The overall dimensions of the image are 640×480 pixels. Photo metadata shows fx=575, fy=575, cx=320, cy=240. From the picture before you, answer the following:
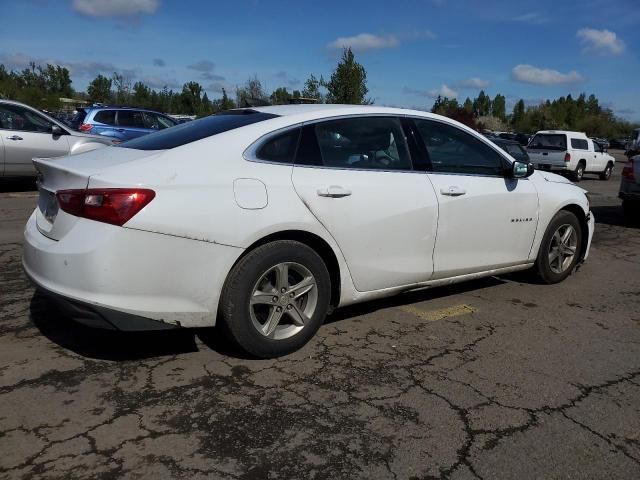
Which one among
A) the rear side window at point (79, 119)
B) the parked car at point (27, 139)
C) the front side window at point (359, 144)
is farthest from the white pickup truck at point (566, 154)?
the front side window at point (359, 144)

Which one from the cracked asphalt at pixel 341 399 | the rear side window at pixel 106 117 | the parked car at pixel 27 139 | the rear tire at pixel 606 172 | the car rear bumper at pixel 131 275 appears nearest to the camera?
the cracked asphalt at pixel 341 399

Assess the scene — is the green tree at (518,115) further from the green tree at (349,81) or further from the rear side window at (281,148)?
the rear side window at (281,148)

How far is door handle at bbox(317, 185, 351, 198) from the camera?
377 cm

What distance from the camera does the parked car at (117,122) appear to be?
1451cm

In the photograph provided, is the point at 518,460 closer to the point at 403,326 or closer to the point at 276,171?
the point at 403,326

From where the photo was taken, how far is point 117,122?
1493cm

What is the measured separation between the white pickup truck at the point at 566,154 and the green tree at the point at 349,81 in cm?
741

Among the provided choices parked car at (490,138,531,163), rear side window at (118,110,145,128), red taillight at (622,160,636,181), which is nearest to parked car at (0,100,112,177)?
rear side window at (118,110,145,128)

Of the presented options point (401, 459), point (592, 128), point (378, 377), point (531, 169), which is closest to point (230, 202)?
point (378, 377)

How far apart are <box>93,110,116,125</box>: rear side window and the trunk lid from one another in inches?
458

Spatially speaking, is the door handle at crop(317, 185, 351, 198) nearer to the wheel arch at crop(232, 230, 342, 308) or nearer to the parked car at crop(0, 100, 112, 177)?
the wheel arch at crop(232, 230, 342, 308)

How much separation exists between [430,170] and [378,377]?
172 centimetres

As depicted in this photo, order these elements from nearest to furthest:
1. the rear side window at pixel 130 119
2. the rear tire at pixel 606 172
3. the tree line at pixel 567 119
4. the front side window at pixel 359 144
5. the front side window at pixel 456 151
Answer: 1. the front side window at pixel 359 144
2. the front side window at pixel 456 151
3. the rear side window at pixel 130 119
4. the rear tire at pixel 606 172
5. the tree line at pixel 567 119

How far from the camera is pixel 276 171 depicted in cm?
365
